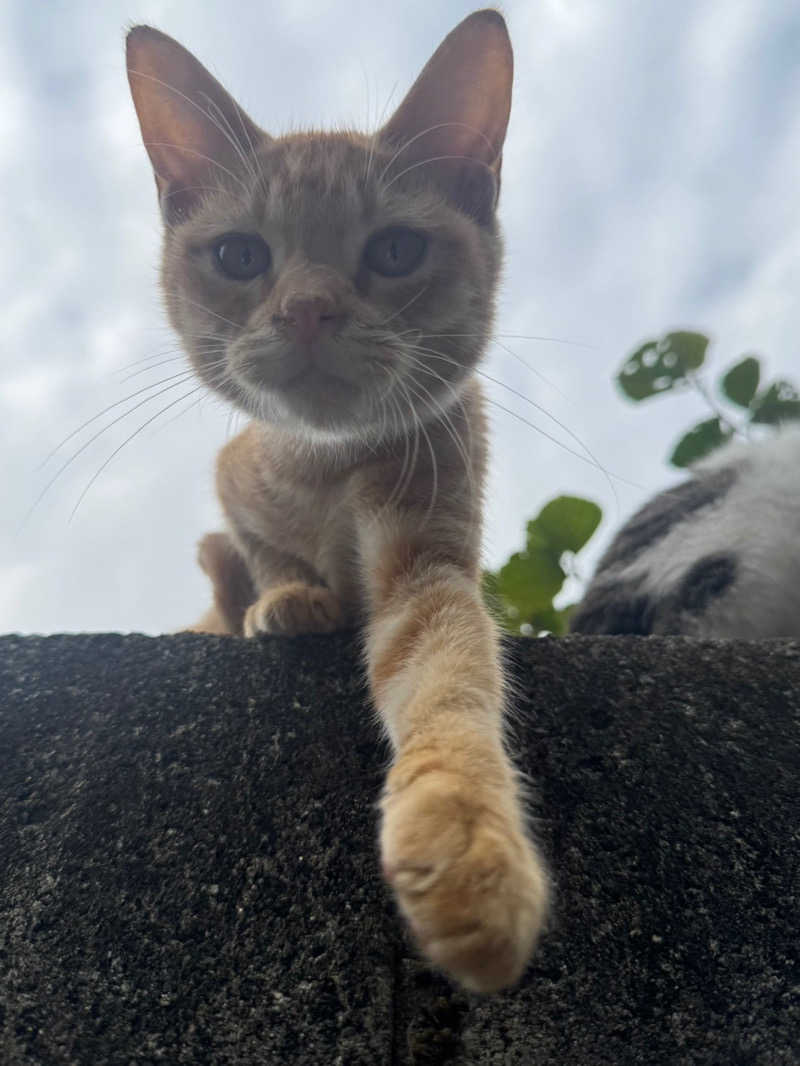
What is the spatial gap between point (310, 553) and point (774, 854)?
3.73 ft

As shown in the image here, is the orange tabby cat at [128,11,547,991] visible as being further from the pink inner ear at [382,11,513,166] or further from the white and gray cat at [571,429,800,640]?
the white and gray cat at [571,429,800,640]

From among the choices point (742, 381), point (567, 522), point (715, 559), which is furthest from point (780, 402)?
point (715, 559)

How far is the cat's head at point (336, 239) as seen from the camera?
158 cm

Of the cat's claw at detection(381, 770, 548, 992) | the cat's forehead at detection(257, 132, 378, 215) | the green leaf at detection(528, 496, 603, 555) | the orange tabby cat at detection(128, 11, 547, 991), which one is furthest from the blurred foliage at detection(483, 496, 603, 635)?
the cat's claw at detection(381, 770, 548, 992)

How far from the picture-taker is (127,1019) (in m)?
0.95

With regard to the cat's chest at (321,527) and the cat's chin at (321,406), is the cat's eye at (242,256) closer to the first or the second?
the cat's chin at (321,406)

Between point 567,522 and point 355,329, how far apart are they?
3.93ft

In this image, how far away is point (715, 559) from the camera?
6.60ft

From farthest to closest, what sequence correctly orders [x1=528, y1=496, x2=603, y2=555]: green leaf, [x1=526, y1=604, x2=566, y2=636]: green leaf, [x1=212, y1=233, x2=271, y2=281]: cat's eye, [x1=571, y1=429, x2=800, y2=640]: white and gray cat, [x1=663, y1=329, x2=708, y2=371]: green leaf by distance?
[x1=663, y1=329, x2=708, y2=371]: green leaf → [x1=526, y1=604, x2=566, y2=636]: green leaf → [x1=528, y1=496, x2=603, y2=555]: green leaf → [x1=571, y1=429, x2=800, y2=640]: white and gray cat → [x1=212, y1=233, x2=271, y2=281]: cat's eye

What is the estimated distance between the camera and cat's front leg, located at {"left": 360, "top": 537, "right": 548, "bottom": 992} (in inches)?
30.3

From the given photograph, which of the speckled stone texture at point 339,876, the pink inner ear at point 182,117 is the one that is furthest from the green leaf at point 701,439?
the pink inner ear at point 182,117

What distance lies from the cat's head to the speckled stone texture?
1.90 ft

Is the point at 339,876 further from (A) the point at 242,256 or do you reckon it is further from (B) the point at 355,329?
(A) the point at 242,256

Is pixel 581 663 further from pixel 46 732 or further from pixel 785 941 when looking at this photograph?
pixel 46 732
